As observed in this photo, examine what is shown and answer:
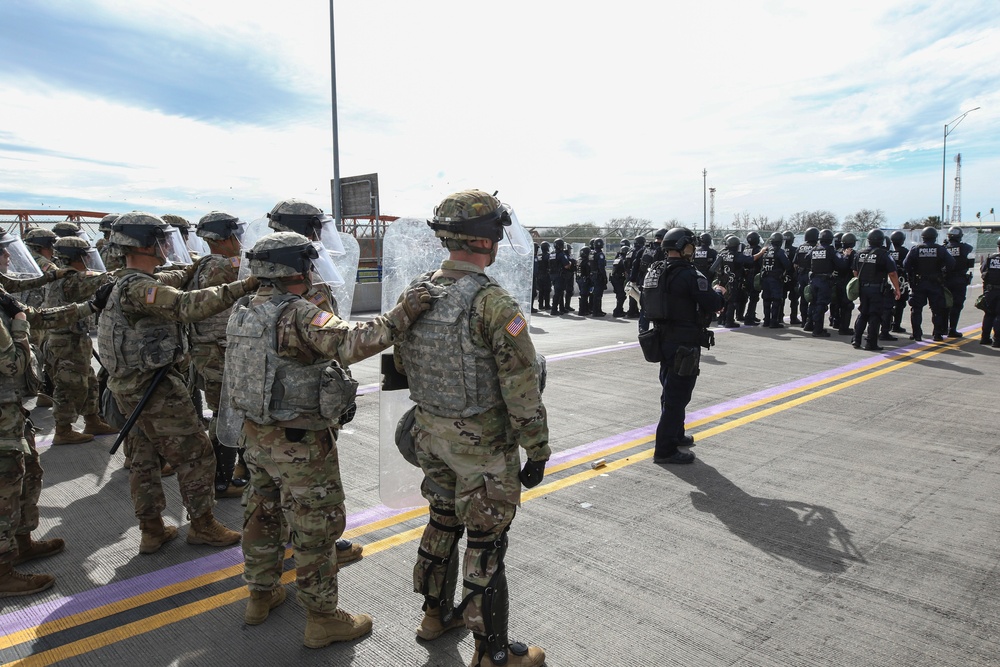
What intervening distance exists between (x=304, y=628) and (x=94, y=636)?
39.3 inches

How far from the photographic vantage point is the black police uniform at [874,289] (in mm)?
10344

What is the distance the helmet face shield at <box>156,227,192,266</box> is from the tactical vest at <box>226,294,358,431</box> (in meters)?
1.36

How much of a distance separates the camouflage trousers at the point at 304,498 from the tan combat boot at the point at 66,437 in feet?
13.5

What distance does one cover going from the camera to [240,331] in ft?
9.63

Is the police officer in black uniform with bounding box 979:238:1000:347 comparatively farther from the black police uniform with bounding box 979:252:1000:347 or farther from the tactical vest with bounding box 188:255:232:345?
the tactical vest with bounding box 188:255:232:345

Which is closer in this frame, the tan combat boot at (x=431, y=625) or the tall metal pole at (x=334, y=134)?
the tan combat boot at (x=431, y=625)

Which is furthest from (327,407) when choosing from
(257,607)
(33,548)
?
(33,548)

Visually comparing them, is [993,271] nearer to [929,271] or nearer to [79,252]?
[929,271]

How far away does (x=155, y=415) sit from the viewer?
3.90 meters

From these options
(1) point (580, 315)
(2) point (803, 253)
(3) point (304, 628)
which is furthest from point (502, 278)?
(1) point (580, 315)

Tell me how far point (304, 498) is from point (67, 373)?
4520 mm

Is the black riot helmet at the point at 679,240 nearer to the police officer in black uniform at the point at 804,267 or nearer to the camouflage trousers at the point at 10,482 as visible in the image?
the camouflage trousers at the point at 10,482

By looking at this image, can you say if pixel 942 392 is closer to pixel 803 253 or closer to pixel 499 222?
pixel 803 253

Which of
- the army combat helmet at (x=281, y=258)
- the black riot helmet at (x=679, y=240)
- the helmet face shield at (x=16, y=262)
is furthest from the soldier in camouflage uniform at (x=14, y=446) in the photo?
the black riot helmet at (x=679, y=240)
